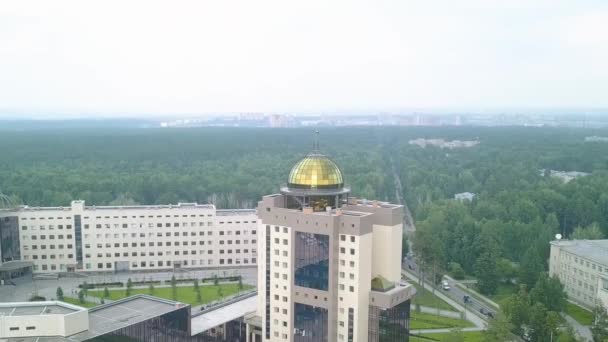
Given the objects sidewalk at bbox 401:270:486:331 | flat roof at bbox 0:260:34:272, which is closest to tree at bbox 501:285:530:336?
sidewalk at bbox 401:270:486:331

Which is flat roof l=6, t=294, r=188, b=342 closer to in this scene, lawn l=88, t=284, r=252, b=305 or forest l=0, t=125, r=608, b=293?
lawn l=88, t=284, r=252, b=305

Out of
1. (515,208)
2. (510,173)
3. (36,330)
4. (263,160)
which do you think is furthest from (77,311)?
(263,160)

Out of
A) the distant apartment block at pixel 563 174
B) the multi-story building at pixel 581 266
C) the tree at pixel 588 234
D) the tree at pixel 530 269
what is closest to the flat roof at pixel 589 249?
the multi-story building at pixel 581 266

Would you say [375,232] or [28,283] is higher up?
[375,232]

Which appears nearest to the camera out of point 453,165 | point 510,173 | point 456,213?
point 456,213

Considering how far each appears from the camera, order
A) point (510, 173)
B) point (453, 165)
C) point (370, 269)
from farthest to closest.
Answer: point (453, 165) < point (510, 173) < point (370, 269)

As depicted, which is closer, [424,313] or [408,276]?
[424,313]

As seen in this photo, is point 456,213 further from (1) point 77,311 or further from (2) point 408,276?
(1) point 77,311
